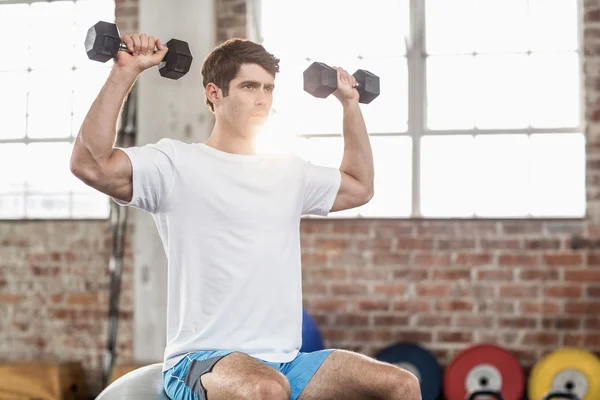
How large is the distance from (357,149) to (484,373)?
2.22 metres

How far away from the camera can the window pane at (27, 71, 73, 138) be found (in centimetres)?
493

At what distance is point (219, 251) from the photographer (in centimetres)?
197

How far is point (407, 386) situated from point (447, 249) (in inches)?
101

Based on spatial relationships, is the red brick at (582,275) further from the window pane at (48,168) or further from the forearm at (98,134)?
the forearm at (98,134)

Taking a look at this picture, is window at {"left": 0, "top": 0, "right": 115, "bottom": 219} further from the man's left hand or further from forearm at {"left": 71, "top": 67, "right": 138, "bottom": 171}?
forearm at {"left": 71, "top": 67, "right": 138, "bottom": 171}

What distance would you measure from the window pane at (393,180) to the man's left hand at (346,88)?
2.26 meters

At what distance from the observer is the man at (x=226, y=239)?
6.13 ft

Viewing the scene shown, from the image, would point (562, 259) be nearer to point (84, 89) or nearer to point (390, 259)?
point (390, 259)

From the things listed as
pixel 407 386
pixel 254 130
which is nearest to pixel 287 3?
pixel 254 130

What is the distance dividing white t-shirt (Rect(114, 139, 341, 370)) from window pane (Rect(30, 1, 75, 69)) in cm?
322

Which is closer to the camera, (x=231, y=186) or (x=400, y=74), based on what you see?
(x=231, y=186)

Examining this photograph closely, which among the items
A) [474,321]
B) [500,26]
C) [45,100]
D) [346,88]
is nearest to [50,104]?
[45,100]

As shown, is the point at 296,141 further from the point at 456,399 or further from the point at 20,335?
the point at 20,335

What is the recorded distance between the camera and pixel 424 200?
452cm
